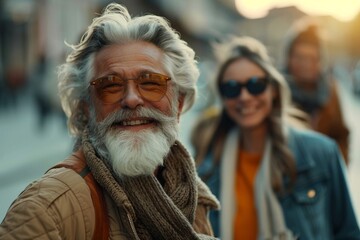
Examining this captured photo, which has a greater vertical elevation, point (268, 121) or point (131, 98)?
point (131, 98)

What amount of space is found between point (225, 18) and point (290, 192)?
80.5 meters

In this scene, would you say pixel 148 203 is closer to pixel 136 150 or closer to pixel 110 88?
pixel 136 150

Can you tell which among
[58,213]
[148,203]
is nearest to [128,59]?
[148,203]

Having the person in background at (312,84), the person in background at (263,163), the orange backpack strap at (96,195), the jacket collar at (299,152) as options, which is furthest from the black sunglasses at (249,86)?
the orange backpack strap at (96,195)

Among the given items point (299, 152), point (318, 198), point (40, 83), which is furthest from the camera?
point (40, 83)

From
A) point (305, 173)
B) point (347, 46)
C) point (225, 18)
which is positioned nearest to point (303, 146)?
point (305, 173)

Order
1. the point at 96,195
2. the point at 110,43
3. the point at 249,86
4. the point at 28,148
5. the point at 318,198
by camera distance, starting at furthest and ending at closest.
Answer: the point at 28,148
the point at 249,86
the point at 318,198
the point at 110,43
the point at 96,195

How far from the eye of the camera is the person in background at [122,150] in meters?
2.02

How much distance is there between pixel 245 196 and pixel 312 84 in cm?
201

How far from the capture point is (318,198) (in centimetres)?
366

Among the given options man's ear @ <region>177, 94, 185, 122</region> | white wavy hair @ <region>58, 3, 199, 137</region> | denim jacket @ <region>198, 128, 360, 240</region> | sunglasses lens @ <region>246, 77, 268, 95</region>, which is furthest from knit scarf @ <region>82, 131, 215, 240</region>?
sunglasses lens @ <region>246, 77, 268, 95</region>

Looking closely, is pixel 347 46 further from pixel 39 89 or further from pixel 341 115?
pixel 341 115

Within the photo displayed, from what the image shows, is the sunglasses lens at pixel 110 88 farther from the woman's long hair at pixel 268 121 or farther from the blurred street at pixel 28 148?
the blurred street at pixel 28 148

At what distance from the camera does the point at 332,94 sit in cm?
581
